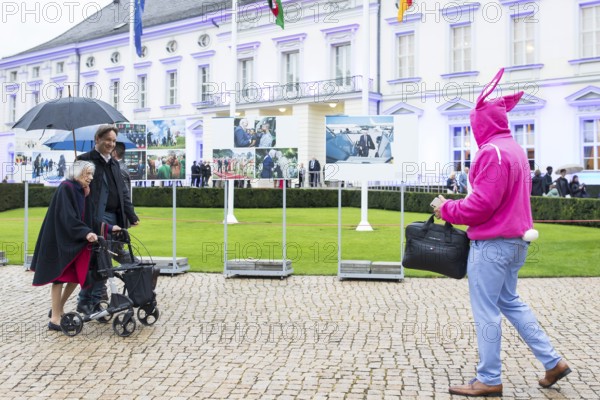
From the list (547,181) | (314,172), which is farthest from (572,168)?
(314,172)

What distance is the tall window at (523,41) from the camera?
25.8 m

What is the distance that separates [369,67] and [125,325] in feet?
50.4

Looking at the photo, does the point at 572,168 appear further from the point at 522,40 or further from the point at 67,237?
the point at 67,237

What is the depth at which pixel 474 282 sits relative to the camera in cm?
459

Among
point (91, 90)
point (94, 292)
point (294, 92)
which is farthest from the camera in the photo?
point (91, 90)

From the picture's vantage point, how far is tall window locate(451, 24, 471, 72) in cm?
2731

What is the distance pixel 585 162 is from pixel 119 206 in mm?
21551

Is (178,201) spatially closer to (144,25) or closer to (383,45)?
(383,45)

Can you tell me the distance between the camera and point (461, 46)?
27391 millimetres

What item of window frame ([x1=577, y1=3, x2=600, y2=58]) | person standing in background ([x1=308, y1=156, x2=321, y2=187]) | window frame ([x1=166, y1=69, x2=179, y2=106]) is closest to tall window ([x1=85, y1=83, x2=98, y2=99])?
window frame ([x1=166, y1=69, x2=179, y2=106])

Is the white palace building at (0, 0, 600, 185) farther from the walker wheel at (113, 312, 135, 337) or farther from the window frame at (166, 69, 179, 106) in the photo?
the walker wheel at (113, 312, 135, 337)

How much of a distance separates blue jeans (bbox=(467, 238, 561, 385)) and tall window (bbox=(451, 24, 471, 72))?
2405 centimetres

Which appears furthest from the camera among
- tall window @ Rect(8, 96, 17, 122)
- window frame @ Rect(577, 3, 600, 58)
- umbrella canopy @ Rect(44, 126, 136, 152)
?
tall window @ Rect(8, 96, 17, 122)

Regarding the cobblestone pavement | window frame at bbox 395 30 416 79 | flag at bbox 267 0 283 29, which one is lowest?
the cobblestone pavement
